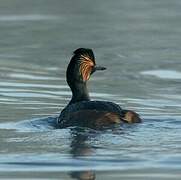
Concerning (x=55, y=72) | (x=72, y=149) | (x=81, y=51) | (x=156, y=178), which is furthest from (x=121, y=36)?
(x=156, y=178)

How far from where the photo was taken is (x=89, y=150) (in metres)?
13.3

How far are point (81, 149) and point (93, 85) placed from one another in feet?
21.2

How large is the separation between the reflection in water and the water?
0.04 feet

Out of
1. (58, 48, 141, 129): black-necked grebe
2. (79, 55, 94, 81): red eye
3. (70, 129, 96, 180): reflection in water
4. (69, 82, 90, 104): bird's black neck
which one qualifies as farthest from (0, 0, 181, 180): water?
(79, 55, 94, 81): red eye

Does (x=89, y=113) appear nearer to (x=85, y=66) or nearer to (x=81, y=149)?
→ (x=85, y=66)

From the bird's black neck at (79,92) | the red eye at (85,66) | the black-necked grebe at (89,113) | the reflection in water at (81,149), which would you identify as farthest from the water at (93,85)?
the red eye at (85,66)

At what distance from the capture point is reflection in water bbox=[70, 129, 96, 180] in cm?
1188

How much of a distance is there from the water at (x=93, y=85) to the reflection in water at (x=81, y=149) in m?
0.01

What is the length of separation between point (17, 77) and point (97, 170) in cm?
833

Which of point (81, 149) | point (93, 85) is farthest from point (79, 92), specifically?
point (93, 85)

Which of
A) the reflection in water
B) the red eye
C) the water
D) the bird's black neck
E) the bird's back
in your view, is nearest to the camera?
the reflection in water

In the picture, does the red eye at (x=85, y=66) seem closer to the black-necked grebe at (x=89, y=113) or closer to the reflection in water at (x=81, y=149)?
the black-necked grebe at (x=89, y=113)

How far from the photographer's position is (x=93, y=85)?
1983cm

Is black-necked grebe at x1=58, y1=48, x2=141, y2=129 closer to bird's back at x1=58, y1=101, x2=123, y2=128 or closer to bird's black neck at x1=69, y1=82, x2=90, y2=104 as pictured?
bird's back at x1=58, y1=101, x2=123, y2=128
